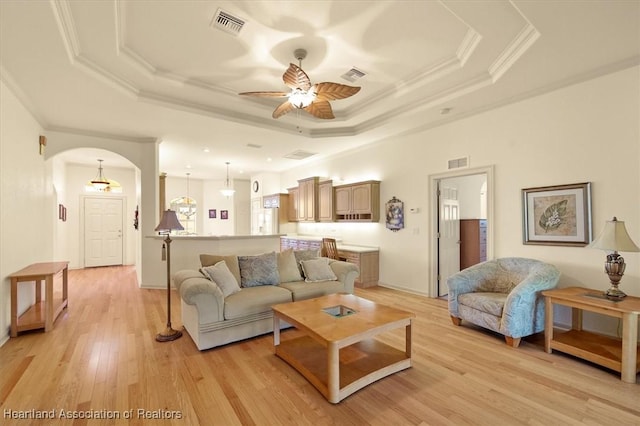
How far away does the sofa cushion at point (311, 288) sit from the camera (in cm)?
361

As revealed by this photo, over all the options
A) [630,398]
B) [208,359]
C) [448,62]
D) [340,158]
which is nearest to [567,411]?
[630,398]

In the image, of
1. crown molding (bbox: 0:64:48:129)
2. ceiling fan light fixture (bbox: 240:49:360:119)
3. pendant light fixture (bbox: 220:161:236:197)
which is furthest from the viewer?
pendant light fixture (bbox: 220:161:236:197)

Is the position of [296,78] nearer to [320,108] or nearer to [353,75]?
[320,108]

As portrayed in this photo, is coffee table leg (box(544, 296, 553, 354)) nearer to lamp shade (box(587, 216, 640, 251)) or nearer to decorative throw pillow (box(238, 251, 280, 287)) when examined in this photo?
lamp shade (box(587, 216, 640, 251))

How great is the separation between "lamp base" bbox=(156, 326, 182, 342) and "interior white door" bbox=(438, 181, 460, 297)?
402cm

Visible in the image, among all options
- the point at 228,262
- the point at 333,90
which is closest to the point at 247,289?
the point at 228,262

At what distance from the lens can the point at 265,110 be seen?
4.66 metres

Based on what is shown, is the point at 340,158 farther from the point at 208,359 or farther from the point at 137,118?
the point at 208,359

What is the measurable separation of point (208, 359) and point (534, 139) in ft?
14.8

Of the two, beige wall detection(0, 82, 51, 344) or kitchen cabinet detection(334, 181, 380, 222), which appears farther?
kitchen cabinet detection(334, 181, 380, 222)

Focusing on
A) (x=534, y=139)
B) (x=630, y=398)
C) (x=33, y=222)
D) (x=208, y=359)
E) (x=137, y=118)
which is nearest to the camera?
(x=630, y=398)

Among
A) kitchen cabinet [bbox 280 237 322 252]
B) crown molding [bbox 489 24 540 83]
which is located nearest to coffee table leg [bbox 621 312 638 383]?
crown molding [bbox 489 24 540 83]

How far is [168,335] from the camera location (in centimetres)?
329

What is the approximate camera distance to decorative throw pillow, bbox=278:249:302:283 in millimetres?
3974
